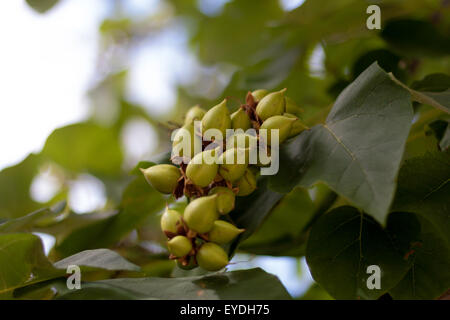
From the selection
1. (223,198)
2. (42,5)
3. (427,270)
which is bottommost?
(427,270)

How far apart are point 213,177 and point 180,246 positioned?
0.27 feet

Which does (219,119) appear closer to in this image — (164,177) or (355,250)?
(164,177)

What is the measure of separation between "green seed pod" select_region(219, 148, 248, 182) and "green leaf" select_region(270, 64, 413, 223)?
45 mm

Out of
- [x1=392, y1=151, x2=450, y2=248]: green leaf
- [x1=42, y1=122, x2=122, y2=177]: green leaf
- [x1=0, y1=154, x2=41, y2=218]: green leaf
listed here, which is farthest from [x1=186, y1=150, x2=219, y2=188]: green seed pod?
[x1=42, y1=122, x2=122, y2=177]: green leaf

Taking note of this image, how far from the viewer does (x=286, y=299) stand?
0.47 metres

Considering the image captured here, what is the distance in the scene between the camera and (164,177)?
578 millimetres

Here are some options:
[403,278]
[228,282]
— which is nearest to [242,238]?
[228,282]

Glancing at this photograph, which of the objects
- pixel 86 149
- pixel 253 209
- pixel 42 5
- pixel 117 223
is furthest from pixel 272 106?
pixel 86 149

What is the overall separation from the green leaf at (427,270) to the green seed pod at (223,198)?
0.23 metres

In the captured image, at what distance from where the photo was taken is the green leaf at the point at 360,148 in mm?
459

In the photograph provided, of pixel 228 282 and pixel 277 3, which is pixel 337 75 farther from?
pixel 228 282

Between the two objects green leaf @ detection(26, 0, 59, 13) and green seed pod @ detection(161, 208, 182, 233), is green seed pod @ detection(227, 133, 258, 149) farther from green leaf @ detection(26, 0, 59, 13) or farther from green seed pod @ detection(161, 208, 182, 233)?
green leaf @ detection(26, 0, 59, 13)

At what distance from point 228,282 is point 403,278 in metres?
0.24

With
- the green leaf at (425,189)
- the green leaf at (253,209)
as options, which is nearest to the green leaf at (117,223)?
the green leaf at (253,209)
